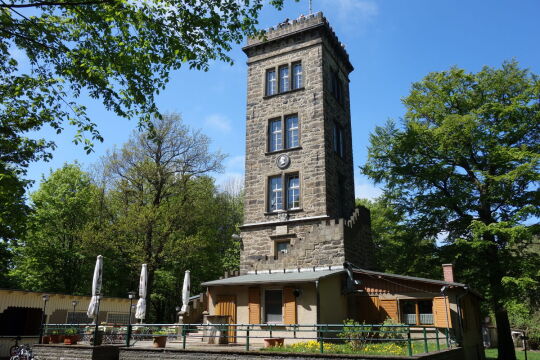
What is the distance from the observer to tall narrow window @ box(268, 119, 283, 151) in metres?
23.9

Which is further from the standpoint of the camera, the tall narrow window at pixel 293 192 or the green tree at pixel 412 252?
the green tree at pixel 412 252

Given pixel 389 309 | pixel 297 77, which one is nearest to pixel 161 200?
pixel 297 77

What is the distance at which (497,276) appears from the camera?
68.5 feet

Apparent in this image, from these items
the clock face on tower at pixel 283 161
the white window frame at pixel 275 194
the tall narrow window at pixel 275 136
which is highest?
the tall narrow window at pixel 275 136

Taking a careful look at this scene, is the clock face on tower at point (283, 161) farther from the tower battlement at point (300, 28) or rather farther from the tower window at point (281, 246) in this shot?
the tower battlement at point (300, 28)

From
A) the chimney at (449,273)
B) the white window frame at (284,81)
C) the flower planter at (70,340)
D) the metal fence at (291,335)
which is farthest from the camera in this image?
the white window frame at (284,81)

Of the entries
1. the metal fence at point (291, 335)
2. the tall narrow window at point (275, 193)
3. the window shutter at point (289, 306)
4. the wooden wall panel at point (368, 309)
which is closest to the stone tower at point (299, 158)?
the tall narrow window at point (275, 193)

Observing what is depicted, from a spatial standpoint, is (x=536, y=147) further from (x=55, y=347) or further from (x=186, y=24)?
(x=55, y=347)

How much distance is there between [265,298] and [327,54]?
14.5m

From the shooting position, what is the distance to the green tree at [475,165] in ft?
68.4

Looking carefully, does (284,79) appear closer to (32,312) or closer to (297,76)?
(297,76)

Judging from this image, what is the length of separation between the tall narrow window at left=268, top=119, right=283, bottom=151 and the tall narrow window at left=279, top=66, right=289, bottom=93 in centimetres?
195

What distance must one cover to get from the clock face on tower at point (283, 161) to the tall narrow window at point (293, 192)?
2.17ft

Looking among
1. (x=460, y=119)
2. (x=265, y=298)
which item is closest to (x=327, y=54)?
(x=460, y=119)
